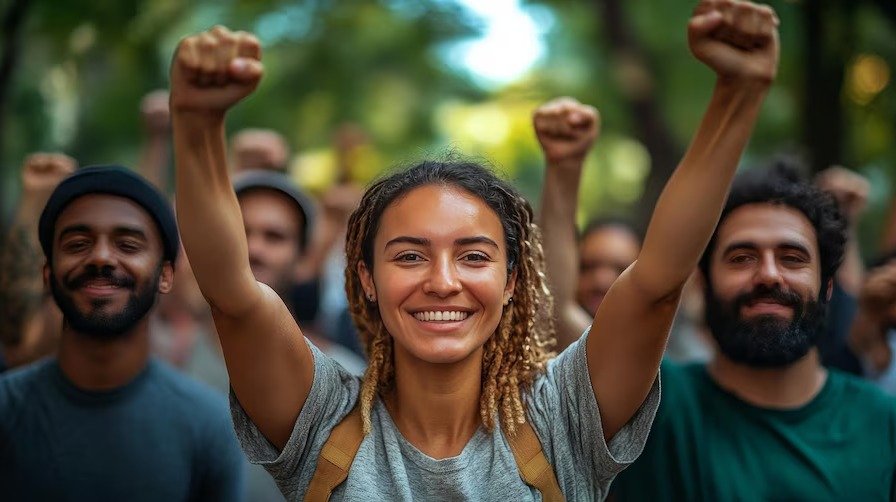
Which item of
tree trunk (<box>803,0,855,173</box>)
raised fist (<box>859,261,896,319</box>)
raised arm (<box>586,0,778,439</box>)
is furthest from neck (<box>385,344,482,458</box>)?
tree trunk (<box>803,0,855,173</box>)

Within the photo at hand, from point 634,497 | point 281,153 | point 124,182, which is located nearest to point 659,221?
point 634,497

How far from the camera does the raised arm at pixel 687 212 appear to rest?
278 cm

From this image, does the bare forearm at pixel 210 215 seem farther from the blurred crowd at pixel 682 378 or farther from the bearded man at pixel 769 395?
the bearded man at pixel 769 395

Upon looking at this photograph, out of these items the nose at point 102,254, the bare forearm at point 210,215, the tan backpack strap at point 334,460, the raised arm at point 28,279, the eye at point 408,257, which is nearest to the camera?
the bare forearm at point 210,215

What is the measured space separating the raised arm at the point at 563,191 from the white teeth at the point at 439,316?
96 cm

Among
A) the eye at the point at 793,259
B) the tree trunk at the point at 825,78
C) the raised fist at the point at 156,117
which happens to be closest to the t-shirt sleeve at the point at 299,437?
the eye at the point at 793,259

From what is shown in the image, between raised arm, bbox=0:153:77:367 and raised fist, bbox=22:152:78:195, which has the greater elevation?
raised fist, bbox=22:152:78:195

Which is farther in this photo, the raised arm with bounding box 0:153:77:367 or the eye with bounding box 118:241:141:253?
the raised arm with bounding box 0:153:77:367

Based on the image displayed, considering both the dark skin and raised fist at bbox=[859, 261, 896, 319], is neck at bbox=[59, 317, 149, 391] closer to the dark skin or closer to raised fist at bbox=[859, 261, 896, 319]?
the dark skin

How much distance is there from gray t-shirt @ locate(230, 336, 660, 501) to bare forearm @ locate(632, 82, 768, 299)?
15.8 inches

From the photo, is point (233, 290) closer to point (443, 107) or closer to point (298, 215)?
point (298, 215)

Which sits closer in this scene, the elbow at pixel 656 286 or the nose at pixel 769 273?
the elbow at pixel 656 286

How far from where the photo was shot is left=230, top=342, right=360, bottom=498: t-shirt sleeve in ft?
10.3

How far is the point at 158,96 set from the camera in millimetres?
6039
